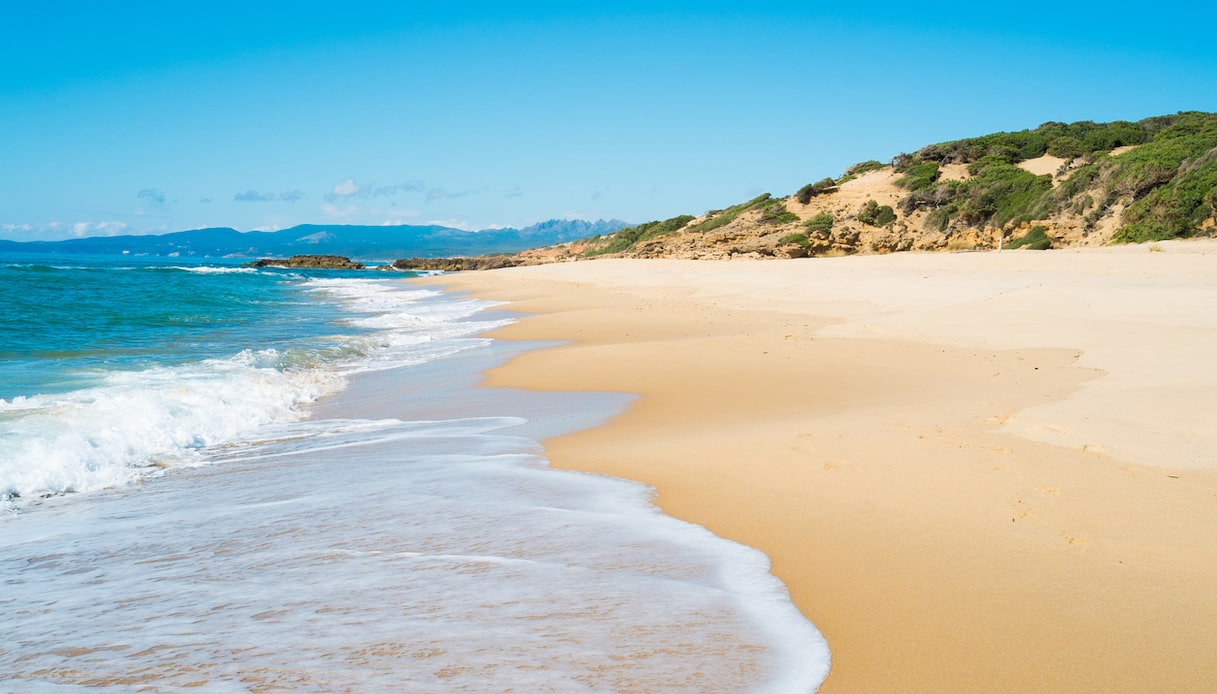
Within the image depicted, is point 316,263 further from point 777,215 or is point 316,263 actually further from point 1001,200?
point 1001,200

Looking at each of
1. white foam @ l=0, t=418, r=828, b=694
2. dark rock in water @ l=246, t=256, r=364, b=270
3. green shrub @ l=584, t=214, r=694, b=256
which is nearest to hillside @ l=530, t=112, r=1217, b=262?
green shrub @ l=584, t=214, r=694, b=256

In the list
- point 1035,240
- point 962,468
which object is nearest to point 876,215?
point 1035,240

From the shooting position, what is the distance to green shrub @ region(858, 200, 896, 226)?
35.4 m

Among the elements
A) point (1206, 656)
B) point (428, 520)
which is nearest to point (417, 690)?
point (428, 520)

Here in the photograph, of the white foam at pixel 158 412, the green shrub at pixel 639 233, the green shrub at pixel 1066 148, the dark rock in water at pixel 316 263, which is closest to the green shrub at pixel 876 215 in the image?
the green shrub at pixel 1066 148

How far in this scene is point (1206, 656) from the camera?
2.43 metres

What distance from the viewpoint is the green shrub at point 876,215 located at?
35.4 metres

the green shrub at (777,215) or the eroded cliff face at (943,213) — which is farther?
the green shrub at (777,215)

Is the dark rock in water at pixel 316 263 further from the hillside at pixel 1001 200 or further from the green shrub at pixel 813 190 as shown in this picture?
the green shrub at pixel 813 190

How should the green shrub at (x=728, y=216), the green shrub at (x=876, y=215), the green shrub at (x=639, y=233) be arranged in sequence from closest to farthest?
the green shrub at (x=876, y=215) < the green shrub at (x=728, y=216) < the green shrub at (x=639, y=233)

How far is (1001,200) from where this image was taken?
31.0m

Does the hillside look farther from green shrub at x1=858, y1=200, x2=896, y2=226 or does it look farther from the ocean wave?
the ocean wave

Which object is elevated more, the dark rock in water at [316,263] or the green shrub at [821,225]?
the green shrub at [821,225]

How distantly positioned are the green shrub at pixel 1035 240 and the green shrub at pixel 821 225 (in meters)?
9.72
